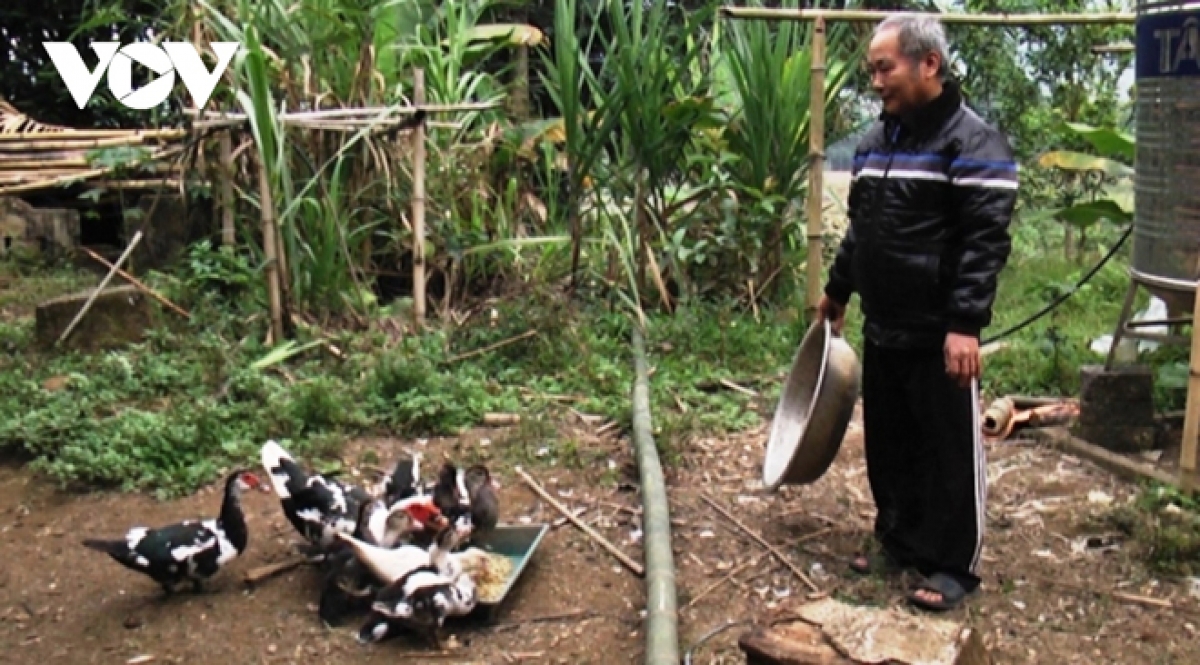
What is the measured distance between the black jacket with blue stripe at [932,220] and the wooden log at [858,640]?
95cm

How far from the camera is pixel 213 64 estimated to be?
7285mm

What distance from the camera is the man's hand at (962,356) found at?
3504 millimetres

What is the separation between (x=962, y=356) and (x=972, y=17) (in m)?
2.89

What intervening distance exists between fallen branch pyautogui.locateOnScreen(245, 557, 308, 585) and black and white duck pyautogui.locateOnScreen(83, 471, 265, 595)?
107 mm

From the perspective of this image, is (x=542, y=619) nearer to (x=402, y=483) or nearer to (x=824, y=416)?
(x=402, y=483)

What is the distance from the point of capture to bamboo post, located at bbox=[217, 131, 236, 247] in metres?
6.80

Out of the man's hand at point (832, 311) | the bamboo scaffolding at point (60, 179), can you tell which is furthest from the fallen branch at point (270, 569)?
the bamboo scaffolding at point (60, 179)

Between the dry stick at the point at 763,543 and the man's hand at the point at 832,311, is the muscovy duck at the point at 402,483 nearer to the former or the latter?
the dry stick at the point at 763,543

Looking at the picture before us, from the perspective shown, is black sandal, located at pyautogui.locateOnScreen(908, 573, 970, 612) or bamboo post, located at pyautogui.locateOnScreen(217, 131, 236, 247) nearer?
black sandal, located at pyautogui.locateOnScreen(908, 573, 970, 612)

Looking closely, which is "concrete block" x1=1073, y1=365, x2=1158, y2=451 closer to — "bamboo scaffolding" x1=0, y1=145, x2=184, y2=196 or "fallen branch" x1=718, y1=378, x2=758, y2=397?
"fallen branch" x1=718, y1=378, x2=758, y2=397

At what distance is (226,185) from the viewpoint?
688 cm

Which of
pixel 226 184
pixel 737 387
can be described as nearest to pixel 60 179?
pixel 226 184

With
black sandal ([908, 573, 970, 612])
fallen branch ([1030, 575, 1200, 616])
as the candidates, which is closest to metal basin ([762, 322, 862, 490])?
black sandal ([908, 573, 970, 612])

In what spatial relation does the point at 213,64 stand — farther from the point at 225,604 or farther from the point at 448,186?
the point at 225,604
